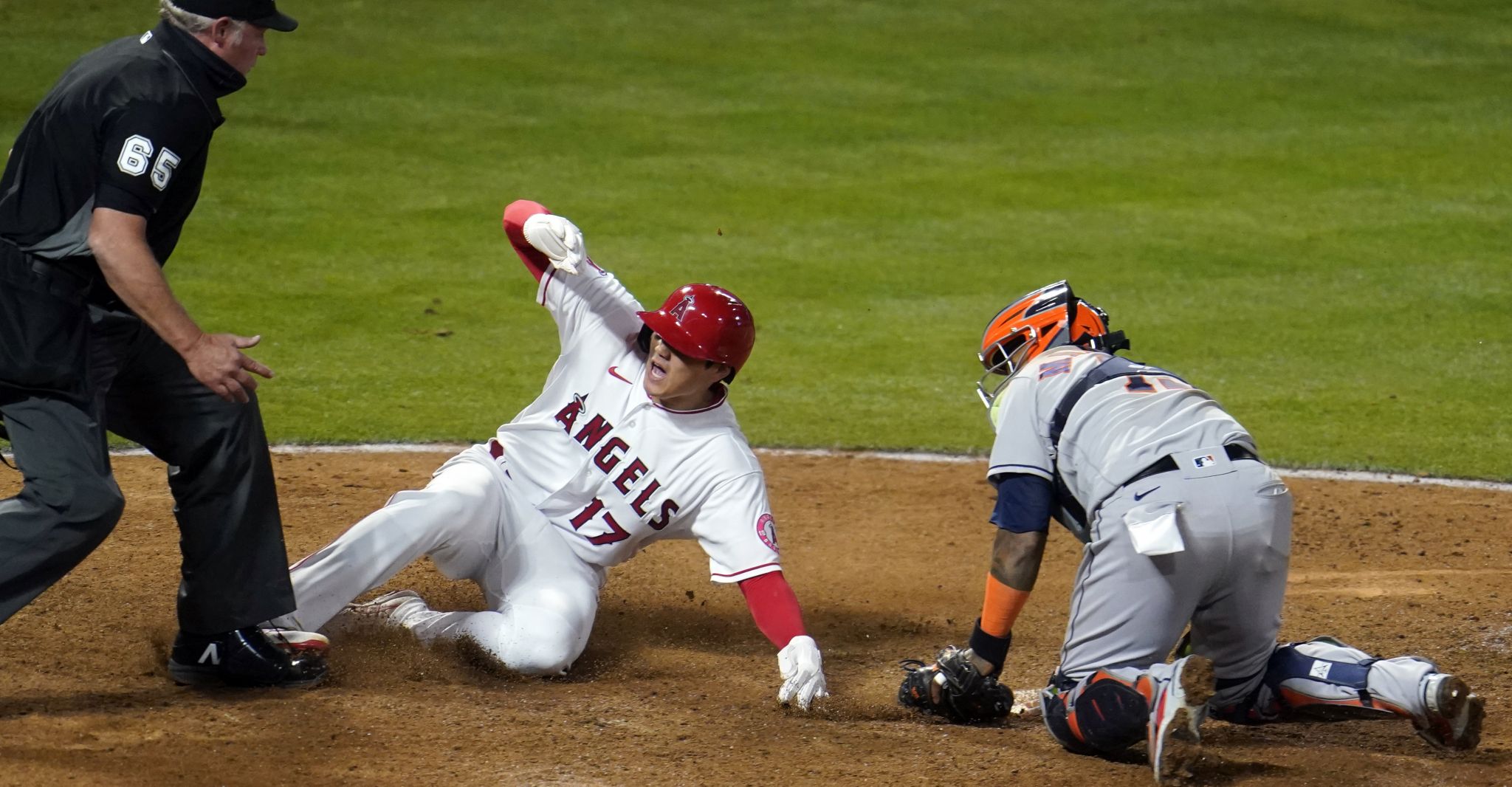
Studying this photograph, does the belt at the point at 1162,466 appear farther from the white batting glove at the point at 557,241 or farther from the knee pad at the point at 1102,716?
the white batting glove at the point at 557,241

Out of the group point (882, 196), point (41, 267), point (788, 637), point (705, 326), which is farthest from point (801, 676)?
point (882, 196)

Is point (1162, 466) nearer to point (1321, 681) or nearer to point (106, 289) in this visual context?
point (1321, 681)

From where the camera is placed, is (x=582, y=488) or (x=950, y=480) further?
(x=950, y=480)

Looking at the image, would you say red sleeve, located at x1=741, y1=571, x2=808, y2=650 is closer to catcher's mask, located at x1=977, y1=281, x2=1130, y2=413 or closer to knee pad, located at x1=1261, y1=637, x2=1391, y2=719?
catcher's mask, located at x1=977, y1=281, x2=1130, y2=413

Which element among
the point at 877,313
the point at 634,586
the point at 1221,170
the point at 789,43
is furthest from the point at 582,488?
the point at 789,43

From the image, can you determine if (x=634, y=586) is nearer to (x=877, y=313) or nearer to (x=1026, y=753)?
(x=1026, y=753)

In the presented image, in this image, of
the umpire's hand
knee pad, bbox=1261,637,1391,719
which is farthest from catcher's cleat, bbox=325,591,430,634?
knee pad, bbox=1261,637,1391,719

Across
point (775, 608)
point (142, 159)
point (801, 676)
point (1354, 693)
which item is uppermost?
point (142, 159)

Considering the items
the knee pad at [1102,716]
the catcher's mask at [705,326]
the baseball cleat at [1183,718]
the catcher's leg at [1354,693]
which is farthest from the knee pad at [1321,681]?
the catcher's mask at [705,326]
